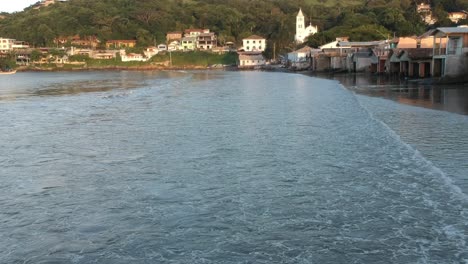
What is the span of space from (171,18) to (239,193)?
16119 centimetres

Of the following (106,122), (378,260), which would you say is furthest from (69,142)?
(378,260)

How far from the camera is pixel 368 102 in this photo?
27.0 meters

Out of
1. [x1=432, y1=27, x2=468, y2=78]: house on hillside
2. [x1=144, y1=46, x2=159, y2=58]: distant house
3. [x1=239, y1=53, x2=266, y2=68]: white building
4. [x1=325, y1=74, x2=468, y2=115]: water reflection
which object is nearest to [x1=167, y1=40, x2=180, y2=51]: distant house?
[x1=144, y1=46, x2=159, y2=58]: distant house

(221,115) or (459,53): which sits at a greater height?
(459,53)

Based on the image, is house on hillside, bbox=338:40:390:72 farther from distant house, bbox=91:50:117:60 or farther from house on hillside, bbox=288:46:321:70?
distant house, bbox=91:50:117:60

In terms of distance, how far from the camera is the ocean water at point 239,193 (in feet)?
23.3

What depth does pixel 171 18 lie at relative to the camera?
164m

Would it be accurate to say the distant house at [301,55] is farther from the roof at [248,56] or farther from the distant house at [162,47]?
the distant house at [162,47]

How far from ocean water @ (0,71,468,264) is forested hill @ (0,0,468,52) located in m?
112

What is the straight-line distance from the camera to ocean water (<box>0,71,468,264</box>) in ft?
23.3

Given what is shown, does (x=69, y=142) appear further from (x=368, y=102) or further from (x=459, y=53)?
(x=459, y=53)

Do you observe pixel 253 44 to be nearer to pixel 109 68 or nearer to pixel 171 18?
pixel 109 68

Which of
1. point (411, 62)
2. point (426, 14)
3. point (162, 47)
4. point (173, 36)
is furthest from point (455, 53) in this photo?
point (173, 36)

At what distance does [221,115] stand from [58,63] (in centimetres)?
12563
